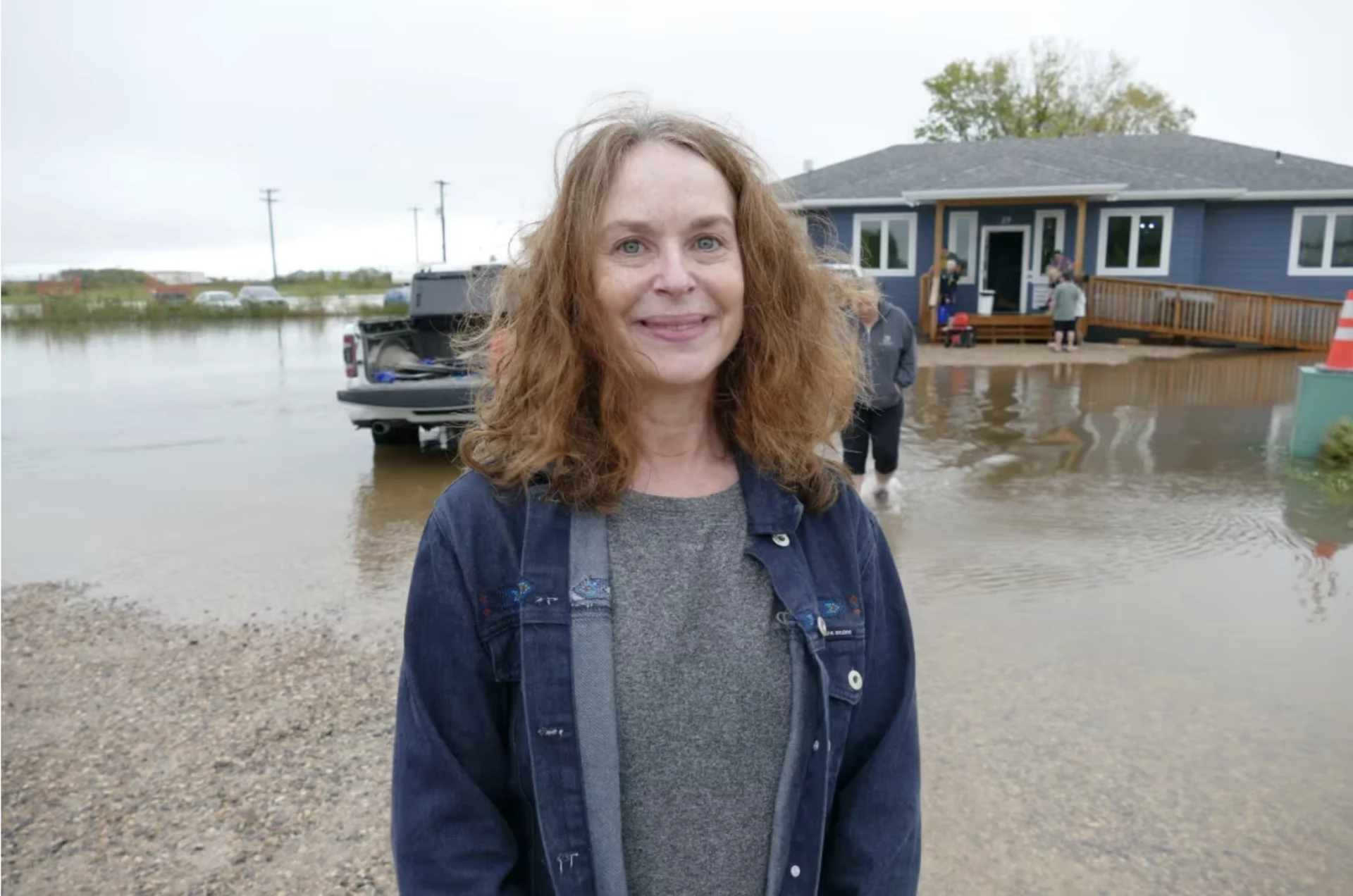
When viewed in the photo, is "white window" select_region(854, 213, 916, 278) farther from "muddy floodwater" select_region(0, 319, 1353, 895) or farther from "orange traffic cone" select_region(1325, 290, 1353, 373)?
"orange traffic cone" select_region(1325, 290, 1353, 373)

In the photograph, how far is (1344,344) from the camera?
318 inches

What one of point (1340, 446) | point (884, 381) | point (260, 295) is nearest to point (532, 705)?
point (884, 381)

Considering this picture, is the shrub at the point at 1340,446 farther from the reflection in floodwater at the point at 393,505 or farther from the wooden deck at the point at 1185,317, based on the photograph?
the wooden deck at the point at 1185,317

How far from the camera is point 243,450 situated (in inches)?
393

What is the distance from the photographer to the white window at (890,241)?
69.6 ft

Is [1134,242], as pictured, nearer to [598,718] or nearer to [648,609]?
[648,609]

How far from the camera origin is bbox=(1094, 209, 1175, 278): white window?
20438mm

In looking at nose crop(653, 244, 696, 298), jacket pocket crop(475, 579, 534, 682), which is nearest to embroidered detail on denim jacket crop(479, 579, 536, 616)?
jacket pocket crop(475, 579, 534, 682)

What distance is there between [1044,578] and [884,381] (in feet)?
5.78

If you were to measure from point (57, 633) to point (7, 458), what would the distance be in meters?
5.89

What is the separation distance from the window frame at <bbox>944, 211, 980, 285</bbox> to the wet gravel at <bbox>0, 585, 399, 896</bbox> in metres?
18.4

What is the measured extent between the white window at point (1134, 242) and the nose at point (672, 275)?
2128 centimetres

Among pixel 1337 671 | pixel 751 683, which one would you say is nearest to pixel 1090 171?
pixel 1337 671

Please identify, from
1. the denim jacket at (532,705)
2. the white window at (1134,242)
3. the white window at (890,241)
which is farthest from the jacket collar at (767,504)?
the white window at (1134,242)
